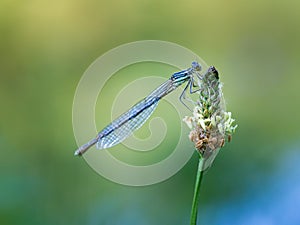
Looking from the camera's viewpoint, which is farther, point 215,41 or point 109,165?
point 215,41

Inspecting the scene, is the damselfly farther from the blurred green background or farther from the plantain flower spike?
the plantain flower spike

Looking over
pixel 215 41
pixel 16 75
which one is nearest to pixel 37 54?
pixel 16 75

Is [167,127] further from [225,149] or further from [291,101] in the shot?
[291,101]

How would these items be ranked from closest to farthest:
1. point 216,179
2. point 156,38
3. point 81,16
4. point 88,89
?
point 216,179 → point 88,89 → point 156,38 → point 81,16

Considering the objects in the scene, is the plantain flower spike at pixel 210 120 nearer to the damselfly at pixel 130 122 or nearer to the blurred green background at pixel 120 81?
the damselfly at pixel 130 122

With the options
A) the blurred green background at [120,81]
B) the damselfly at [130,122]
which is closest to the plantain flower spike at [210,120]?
the damselfly at [130,122]

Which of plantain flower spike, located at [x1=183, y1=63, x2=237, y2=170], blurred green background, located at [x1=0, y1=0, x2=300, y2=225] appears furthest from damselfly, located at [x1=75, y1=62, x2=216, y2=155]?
plantain flower spike, located at [x1=183, y1=63, x2=237, y2=170]

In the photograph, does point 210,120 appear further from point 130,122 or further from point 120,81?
point 120,81
